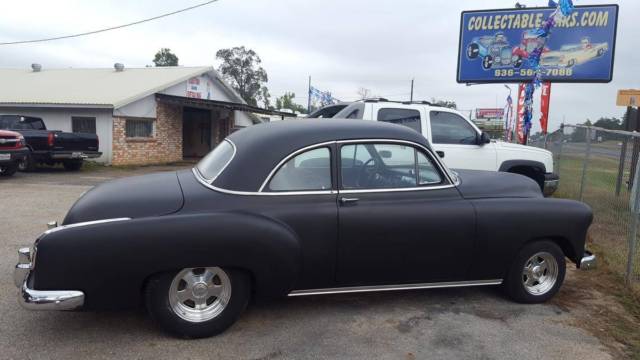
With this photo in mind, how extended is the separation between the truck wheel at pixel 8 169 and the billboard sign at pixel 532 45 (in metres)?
13.9

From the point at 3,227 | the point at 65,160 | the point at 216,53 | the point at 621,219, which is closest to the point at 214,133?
the point at 65,160

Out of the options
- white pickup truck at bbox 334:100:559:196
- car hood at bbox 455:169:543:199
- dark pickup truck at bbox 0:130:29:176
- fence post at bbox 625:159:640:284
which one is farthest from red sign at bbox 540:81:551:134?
dark pickup truck at bbox 0:130:29:176

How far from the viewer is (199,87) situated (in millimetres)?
21625

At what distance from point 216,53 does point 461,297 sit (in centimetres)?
5492

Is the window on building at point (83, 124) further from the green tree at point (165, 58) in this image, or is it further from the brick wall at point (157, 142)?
the green tree at point (165, 58)

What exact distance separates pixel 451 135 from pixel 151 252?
5.59m

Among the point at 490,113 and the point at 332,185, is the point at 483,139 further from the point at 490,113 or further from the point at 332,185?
the point at 490,113

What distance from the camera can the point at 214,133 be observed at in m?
23.9

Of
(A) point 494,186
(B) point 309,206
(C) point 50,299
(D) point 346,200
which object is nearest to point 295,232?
(B) point 309,206

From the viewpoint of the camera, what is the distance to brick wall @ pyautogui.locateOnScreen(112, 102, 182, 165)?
55.5 ft

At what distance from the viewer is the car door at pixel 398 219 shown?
3.64 m

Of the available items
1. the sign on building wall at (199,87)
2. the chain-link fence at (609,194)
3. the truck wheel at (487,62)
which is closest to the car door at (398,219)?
the chain-link fence at (609,194)

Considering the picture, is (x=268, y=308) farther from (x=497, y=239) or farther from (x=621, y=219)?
(x=621, y=219)

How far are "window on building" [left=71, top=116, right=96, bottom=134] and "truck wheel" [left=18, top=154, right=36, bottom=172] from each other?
3.24 meters
